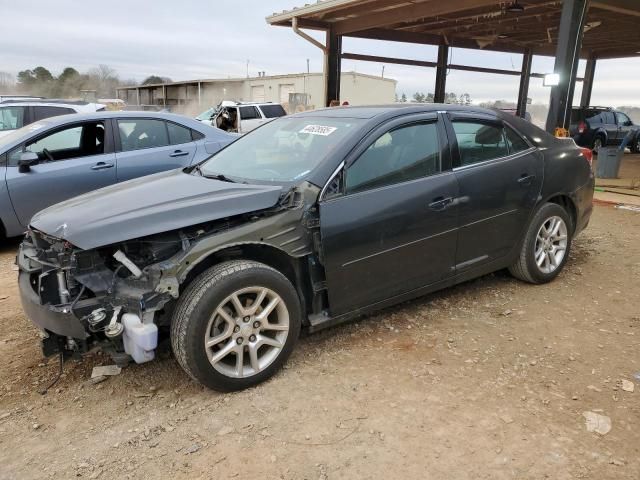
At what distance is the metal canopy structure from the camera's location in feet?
29.4

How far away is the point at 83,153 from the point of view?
239 inches

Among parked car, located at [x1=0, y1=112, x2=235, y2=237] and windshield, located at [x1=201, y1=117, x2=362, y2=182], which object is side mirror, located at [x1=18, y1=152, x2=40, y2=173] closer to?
parked car, located at [x1=0, y1=112, x2=235, y2=237]

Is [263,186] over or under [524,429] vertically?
over

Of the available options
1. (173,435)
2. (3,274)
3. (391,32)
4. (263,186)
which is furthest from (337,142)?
(391,32)

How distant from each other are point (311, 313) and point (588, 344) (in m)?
1.90

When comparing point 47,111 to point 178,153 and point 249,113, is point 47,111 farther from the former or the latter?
point 249,113

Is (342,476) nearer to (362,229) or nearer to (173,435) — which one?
(173,435)

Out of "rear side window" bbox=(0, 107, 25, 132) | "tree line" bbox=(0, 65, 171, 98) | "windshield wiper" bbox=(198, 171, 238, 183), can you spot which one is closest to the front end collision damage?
"windshield wiper" bbox=(198, 171, 238, 183)

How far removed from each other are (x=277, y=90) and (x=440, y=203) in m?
32.0

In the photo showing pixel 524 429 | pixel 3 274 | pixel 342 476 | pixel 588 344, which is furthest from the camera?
pixel 3 274

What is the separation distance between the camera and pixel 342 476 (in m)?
2.28

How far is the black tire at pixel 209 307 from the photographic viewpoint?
269cm

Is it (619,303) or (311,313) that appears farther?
(619,303)

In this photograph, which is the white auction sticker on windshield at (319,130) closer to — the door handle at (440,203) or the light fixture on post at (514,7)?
the door handle at (440,203)
